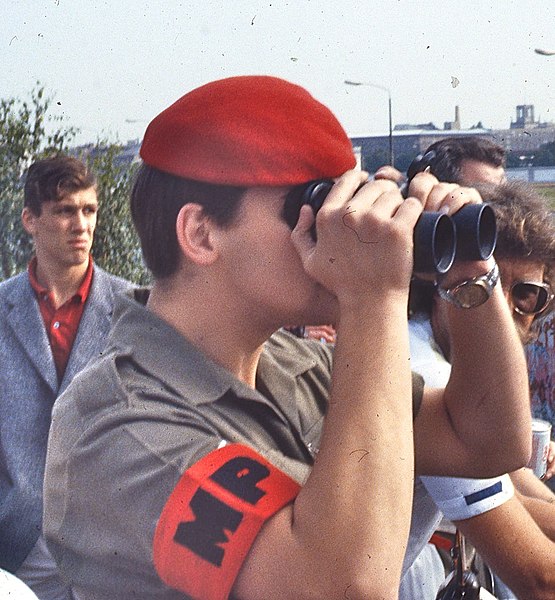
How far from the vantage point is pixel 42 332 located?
7.44 ft

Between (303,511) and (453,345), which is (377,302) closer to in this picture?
(303,511)

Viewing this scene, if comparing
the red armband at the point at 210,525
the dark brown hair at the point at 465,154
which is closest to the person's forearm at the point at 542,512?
the dark brown hair at the point at 465,154

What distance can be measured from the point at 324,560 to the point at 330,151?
0.50 m

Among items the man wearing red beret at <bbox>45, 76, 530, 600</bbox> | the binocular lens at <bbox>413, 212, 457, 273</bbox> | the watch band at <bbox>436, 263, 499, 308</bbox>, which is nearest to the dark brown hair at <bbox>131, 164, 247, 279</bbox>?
the man wearing red beret at <bbox>45, 76, 530, 600</bbox>

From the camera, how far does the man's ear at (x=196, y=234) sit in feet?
3.78

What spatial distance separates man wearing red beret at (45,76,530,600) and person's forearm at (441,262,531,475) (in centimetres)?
19

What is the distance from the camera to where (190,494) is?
99 cm

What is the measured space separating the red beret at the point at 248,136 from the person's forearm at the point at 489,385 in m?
0.33

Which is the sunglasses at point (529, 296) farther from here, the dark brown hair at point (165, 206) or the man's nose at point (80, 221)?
the man's nose at point (80, 221)

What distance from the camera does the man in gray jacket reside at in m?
2.06

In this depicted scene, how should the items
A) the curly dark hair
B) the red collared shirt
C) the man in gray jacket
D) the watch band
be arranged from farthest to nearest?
the red collared shirt → the man in gray jacket → the curly dark hair → the watch band

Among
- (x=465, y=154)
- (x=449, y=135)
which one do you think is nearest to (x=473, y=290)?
(x=449, y=135)

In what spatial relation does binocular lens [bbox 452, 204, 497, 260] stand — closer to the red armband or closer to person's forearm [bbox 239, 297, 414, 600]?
person's forearm [bbox 239, 297, 414, 600]

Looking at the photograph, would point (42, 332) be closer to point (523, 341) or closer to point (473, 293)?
point (523, 341)
